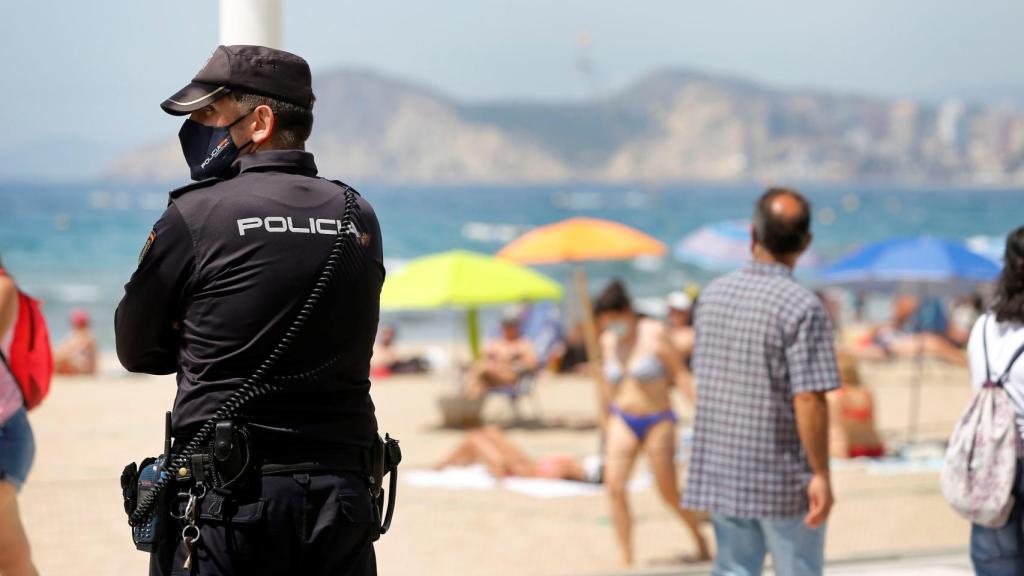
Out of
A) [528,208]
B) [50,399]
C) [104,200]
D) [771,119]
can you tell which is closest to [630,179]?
[771,119]

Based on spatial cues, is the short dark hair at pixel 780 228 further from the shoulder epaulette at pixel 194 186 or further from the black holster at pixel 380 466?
the shoulder epaulette at pixel 194 186

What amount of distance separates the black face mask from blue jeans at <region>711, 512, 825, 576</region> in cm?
206

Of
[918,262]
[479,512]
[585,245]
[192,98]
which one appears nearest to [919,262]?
[918,262]

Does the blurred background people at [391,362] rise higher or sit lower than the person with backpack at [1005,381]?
lower

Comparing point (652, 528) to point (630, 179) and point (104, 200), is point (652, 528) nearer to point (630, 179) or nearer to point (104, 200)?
point (104, 200)

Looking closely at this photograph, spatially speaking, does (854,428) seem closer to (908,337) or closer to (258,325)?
(258,325)

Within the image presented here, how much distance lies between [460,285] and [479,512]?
4495 mm

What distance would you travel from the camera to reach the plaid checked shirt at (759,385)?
3.54 meters

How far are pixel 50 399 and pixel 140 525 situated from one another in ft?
39.5

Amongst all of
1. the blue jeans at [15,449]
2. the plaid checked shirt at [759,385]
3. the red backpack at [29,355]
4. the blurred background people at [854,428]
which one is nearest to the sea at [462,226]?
the blurred background people at [854,428]

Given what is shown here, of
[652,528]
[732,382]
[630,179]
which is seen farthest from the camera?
[630,179]

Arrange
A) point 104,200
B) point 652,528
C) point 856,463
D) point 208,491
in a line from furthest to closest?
point 104,200 → point 856,463 → point 652,528 → point 208,491

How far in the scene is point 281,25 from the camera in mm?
3332

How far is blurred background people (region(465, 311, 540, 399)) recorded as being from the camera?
40.2 ft
